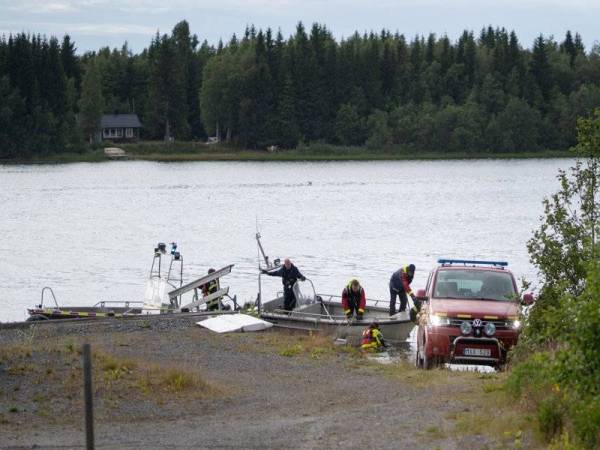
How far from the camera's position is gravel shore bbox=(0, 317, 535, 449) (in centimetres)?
1270

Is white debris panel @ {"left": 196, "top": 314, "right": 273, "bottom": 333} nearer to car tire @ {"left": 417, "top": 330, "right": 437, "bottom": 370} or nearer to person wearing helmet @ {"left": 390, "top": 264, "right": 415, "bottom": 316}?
person wearing helmet @ {"left": 390, "top": 264, "right": 415, "bottom": 316}

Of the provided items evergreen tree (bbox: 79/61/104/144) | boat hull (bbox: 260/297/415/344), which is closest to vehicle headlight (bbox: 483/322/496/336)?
boat hull (bbox: 260/297/415/344)

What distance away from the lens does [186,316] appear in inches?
1036

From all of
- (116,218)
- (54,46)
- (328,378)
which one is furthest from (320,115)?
(328,378)

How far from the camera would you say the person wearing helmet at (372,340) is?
22.7 m

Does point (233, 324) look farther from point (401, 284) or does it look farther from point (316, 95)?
point (316, 95)

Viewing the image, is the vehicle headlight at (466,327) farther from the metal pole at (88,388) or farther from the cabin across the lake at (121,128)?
the cabin across the lake at (121,128)

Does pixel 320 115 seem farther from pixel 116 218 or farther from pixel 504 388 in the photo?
pixel 504 388

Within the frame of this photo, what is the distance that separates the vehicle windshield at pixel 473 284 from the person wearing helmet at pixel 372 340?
3389 mm

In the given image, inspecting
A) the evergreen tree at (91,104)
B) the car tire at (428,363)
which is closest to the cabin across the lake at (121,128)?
the evergreen tree at (91,104)

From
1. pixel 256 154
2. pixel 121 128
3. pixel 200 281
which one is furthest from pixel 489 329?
pixel 121 128

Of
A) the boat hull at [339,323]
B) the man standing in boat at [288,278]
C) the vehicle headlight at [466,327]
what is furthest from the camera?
the man standing in boat at [288,278]

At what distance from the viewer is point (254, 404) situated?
15.4 m

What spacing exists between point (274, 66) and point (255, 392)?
132 meters
